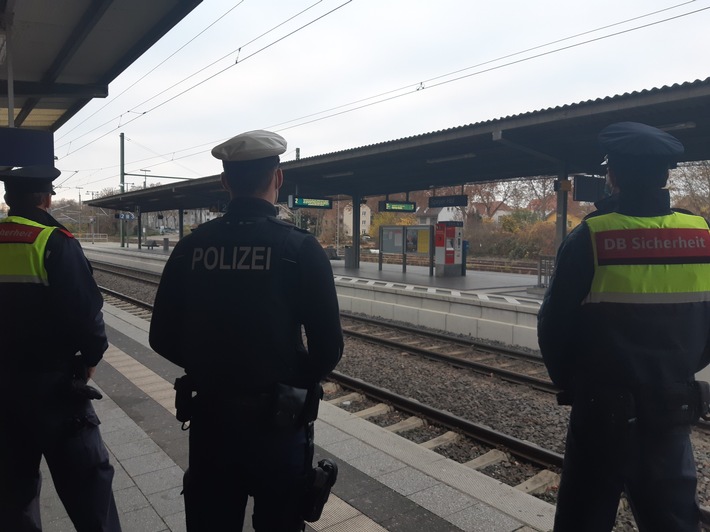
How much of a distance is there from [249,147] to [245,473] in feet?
3.75

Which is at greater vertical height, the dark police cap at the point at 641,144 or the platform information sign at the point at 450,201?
the platform information sign at the point at 450,201

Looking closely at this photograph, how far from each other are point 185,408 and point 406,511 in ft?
6.64

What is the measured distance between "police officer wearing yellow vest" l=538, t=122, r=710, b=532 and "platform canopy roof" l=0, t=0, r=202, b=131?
222 inches

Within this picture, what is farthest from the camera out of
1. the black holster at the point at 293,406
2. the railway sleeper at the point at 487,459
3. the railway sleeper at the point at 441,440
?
the railway sleeper at the point at 441,440

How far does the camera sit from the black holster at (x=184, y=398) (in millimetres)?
1931

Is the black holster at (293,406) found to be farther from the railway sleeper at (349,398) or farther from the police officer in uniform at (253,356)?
the railway sleeper at (349,398)


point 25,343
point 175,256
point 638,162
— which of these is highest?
point 638,162

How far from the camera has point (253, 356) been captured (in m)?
1.81

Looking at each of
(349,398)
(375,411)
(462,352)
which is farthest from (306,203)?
(375,411)

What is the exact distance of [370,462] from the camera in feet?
13.6

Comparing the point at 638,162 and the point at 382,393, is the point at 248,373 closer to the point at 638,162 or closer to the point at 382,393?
the point at 638,162

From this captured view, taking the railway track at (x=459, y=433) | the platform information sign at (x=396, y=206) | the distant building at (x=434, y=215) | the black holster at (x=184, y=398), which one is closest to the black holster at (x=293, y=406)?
the black holster at (x=184, y=398)

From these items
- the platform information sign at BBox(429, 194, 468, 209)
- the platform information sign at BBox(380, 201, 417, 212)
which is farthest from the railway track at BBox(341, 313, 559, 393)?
the platform information sign at BBox(380, 201, 417, 212)

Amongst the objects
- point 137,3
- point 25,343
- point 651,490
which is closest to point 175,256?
point 25,343
